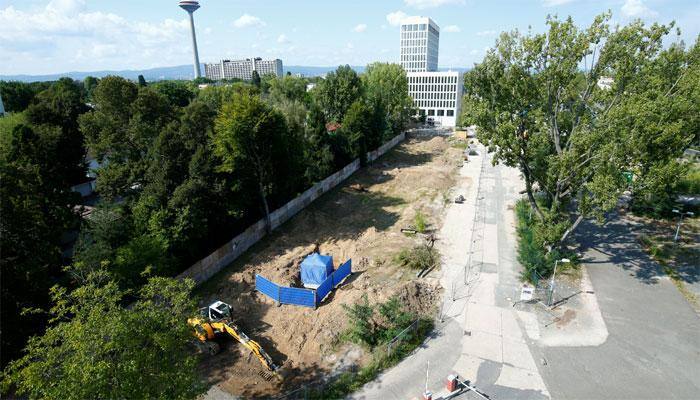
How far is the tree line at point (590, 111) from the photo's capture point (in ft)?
71.4

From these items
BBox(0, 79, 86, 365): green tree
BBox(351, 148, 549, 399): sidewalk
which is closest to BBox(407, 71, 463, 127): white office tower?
BBox(351, 148, 549, 399): sidewalk

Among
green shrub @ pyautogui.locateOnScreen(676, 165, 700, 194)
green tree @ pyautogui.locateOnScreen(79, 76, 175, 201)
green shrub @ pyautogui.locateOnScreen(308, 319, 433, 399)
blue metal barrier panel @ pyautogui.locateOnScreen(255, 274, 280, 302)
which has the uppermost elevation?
green tree @ pyautogui.locateOnScreen(79, 76, 175, 201)

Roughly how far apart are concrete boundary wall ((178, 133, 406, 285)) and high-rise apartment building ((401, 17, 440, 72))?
3992 inches

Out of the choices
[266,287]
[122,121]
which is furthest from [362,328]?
[122,121]

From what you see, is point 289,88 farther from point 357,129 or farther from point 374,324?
point 374,324

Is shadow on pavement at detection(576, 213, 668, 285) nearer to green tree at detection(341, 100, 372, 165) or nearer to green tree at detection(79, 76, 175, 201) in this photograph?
green tree at detection(341, 100, 372, 165)

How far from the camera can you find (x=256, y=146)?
30.6 metres

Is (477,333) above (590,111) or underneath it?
underneath

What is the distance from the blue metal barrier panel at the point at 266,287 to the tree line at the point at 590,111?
1686 centimetres

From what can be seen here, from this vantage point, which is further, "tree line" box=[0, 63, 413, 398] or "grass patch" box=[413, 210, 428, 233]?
"grass patch" box=[413, 210, 428, 233]

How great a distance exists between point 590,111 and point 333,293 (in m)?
21.9

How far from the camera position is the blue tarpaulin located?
24719 millimetres

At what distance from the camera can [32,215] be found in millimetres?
19531

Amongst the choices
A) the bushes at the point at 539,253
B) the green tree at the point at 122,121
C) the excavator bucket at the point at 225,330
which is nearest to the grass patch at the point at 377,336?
the excavator bucket at the point at 225,330
